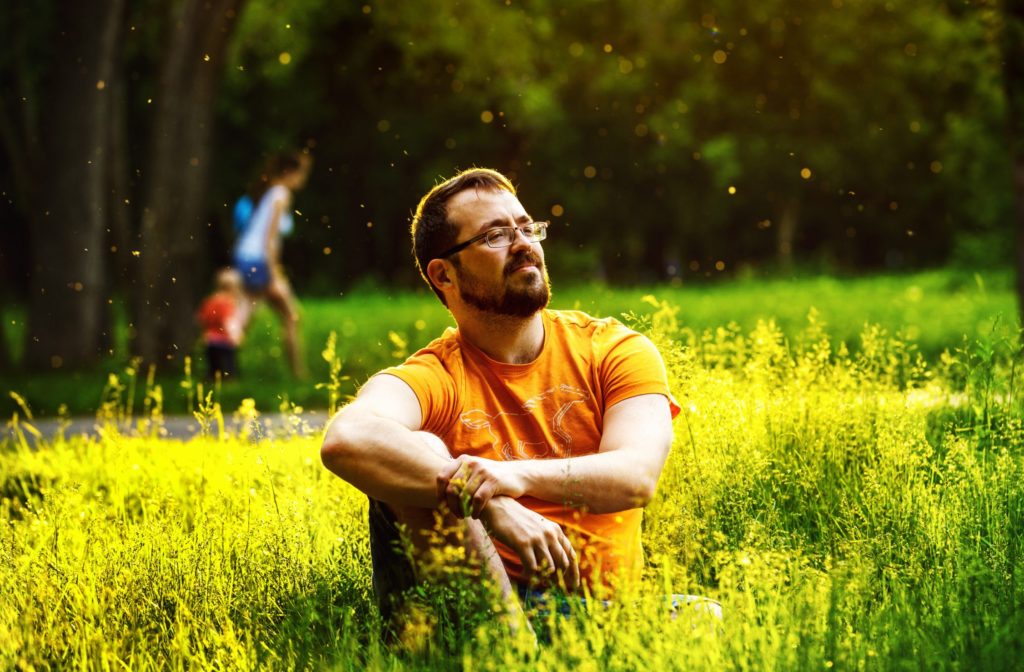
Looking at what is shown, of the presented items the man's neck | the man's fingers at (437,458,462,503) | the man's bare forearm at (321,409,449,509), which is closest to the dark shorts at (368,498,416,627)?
the man's bare forearm at (321,409,449,509)

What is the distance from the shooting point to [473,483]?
10.7ft

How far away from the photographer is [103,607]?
150 inches

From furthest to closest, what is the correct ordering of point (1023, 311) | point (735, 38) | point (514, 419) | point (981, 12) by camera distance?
point (735, 38) → point (1023, 311) → point (981, 12) → point (514, 419)

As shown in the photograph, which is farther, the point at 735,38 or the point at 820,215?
the point at 820,215

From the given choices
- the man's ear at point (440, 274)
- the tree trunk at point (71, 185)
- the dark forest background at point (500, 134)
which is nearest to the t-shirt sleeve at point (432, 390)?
the man's ear at point (440, 274)

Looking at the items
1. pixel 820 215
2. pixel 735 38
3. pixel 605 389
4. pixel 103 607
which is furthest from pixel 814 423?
pixel 820 215

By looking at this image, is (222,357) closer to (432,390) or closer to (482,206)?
(482,206)

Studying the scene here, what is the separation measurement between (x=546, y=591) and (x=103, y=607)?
1.42m

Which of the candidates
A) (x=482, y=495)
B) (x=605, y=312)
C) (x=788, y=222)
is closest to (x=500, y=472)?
(x=482, y=495)

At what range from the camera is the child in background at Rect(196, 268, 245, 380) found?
36.3 ft

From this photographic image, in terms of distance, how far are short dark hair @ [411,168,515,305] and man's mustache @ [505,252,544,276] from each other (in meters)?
0.21

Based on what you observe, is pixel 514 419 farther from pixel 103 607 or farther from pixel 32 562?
pixel 32 562

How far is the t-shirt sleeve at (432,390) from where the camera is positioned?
360 centimetres

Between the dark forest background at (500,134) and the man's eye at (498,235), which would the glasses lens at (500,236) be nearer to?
the man's eye at (498,235)
